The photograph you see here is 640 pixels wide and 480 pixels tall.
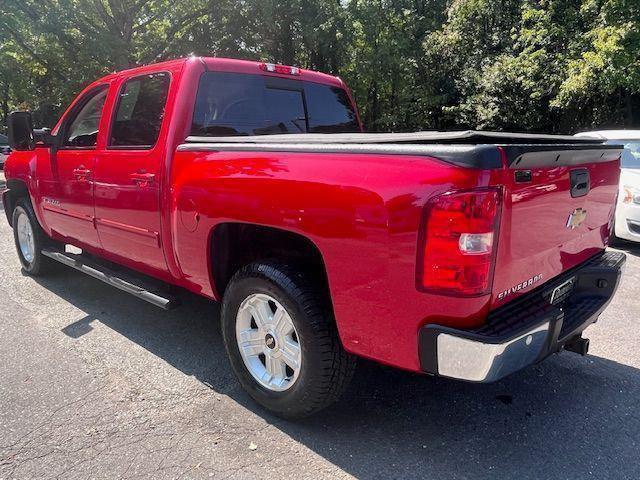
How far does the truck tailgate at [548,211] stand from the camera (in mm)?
2131

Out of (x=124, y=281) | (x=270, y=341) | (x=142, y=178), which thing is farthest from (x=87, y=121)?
(x=270, y=341)

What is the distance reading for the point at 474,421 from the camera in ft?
9.27

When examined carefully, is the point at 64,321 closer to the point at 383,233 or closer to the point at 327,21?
the point at 383,233

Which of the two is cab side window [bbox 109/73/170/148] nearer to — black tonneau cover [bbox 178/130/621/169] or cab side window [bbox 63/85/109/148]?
cab side window [bbox 63/85/109/148]

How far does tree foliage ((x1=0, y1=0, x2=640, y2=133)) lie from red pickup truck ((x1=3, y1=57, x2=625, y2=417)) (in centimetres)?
1356

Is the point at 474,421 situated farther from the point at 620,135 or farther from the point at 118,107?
the point at 620,135

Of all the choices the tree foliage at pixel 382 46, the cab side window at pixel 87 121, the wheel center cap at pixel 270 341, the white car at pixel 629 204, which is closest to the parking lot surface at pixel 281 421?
the wheel center cap at pixel 270 341

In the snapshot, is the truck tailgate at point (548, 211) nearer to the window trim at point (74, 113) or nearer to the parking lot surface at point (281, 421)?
the parking lot surface at point (281, 421)

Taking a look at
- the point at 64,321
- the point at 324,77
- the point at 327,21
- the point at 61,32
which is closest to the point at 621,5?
the point at 327,21

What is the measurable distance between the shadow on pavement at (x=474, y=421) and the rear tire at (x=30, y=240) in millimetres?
2166

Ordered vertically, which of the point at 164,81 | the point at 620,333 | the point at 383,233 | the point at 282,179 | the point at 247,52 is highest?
the point at 247,52

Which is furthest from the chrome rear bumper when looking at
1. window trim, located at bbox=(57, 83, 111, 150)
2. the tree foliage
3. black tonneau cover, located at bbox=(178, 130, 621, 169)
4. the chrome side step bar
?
the tree foliage

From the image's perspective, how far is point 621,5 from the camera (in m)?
11.8

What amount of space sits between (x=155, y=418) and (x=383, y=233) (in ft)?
5.73
